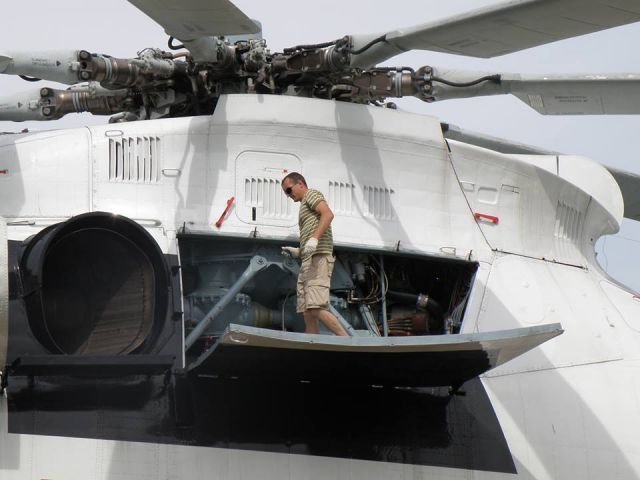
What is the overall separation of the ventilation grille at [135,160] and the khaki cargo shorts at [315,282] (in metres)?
1.44

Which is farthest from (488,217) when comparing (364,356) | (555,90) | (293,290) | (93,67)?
(93,67)

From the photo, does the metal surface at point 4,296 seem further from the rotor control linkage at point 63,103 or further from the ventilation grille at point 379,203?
the ventilation grille at point 379,203

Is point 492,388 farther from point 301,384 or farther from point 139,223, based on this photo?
point 139,223

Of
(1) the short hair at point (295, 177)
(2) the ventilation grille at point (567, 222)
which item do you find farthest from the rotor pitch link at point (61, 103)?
(2) the ventilation grille at point (567, 222)

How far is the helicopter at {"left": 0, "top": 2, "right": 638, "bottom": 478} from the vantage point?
303 inches

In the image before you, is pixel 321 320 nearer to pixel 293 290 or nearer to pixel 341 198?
pixel 293 290

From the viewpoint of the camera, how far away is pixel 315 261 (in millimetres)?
8047

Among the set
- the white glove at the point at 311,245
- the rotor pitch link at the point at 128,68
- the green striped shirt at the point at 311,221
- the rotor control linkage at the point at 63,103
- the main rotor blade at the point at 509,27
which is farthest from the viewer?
the rotor control linkage at the point at 63,103

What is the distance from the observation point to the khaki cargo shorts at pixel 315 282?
7.99 meters

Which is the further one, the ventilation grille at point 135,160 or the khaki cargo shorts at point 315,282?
the ventilation grille at point 135,160

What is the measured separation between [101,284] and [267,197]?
55.9 inches

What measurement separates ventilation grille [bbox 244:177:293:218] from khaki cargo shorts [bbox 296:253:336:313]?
0.81m

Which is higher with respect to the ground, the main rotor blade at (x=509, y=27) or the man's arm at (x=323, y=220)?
the main rotor blade at (x=509, y=27)

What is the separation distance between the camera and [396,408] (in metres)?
8.38
